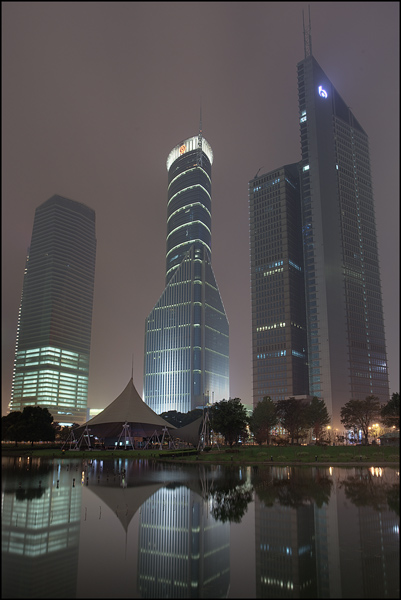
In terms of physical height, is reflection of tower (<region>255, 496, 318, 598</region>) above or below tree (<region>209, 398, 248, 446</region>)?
below

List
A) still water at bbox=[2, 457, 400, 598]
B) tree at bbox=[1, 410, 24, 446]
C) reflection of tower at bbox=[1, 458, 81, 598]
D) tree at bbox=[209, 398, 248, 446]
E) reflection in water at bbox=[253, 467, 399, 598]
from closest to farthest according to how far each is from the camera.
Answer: reflection of tower at bbox=[1, 458, 81, 598], reflection in water at bbox=[253, 467, 399, 598], still water at bbox=[2, 457, 400, 598], tree at bbox=[209, 398, 248, 446], tree at bbox=[1, 410, 24, 446]

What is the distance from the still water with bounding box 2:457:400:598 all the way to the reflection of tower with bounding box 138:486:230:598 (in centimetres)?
5

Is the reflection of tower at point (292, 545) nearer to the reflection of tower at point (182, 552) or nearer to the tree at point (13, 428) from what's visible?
the reflection of tower at point (182, 552)

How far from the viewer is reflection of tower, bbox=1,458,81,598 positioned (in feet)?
50.9

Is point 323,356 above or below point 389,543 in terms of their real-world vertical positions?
above

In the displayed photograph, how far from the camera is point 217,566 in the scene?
18.0 m

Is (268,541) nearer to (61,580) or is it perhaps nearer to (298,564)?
(298,564)

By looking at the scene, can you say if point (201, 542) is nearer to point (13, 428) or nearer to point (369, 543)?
point (369, 543)

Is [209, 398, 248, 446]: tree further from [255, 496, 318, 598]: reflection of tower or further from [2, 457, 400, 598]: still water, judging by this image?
[255, 496, 318, 598]: reflection of tower

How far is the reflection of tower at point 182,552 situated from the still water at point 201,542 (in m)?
0.05

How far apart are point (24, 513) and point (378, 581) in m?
20.2

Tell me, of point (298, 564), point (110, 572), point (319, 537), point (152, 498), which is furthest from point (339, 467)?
point (110, 572)

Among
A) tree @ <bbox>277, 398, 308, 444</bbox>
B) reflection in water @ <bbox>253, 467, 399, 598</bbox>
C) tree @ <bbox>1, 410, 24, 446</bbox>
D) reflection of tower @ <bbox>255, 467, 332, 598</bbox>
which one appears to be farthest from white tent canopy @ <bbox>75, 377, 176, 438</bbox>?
reflection of tower @ <bbox>255, 467, 332, 598</bbox>

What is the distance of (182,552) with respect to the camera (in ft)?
64.8
